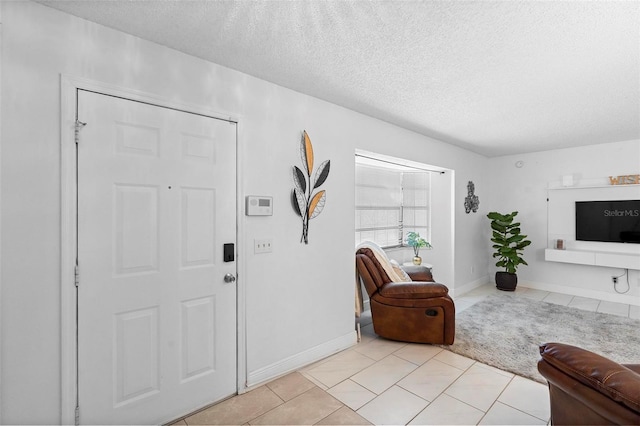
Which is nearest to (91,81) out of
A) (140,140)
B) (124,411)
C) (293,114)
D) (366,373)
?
(140,140)

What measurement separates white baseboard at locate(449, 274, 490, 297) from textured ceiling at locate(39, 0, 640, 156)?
2881 mm

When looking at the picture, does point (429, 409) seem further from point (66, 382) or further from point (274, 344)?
point (66, 382)

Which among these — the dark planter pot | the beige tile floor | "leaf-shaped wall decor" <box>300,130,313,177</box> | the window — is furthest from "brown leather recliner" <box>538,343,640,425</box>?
the dark planter pot

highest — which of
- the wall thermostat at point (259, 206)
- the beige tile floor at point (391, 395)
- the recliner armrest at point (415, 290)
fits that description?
the wall thermostat at point (259, 206)

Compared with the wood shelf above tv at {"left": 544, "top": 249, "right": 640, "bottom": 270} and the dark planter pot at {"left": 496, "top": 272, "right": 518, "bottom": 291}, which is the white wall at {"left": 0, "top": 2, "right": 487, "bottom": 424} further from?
the wood shelf above tv at {"left": 544, "top": 249, "right": 640, "bottom": 270}

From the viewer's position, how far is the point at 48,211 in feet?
5.06

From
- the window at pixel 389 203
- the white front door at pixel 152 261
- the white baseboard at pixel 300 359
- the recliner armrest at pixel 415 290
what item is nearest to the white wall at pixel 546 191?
the window at pixel 389 203

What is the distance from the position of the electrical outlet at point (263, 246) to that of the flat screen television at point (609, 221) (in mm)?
5226

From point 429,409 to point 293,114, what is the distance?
8.32 feet

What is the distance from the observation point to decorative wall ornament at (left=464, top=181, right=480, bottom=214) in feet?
16.7

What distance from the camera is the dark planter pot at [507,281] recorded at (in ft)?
16.6

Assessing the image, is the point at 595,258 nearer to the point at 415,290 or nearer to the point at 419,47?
the point at 415,290

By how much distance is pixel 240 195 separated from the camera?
2.27 meters

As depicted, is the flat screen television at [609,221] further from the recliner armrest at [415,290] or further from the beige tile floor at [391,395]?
the beige tile floor at [391,395]
